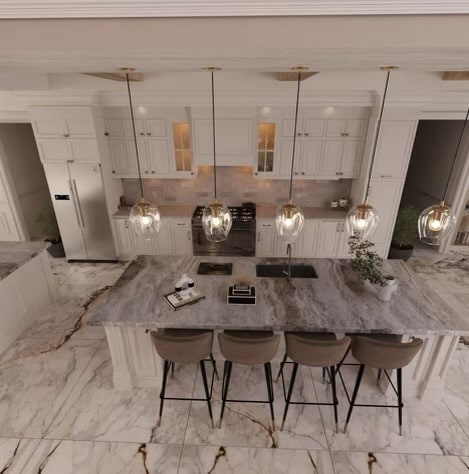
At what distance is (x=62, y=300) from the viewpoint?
430 cm

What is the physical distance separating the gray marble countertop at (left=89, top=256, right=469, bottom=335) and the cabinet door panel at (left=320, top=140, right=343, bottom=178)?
2.15 metres

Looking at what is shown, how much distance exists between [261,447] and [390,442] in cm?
107

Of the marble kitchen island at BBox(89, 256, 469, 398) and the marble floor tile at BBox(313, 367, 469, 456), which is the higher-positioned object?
the marble kitchen island at BBox(89, 256, 469, 398)

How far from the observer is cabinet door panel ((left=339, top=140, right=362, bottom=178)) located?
466 cm

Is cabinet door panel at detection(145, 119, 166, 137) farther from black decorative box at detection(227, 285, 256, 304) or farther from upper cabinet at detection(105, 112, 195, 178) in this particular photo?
black decorative box at detection(227, 285, 256, 304)

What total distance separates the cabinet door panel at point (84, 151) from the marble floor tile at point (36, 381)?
2.65 meters

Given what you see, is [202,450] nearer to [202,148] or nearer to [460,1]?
[460,1]

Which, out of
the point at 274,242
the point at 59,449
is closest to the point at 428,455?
the point at 59,449

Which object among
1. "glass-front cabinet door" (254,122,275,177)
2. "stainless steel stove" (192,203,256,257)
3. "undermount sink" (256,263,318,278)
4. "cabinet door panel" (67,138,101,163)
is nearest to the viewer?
"undermount sink" (256,263,318,278)

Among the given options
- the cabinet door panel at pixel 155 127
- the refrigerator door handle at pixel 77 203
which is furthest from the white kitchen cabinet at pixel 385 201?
the refrigerator door handle at pixel 77 203

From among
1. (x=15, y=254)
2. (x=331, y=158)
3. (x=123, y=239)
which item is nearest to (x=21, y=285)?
(x=15, y=254)

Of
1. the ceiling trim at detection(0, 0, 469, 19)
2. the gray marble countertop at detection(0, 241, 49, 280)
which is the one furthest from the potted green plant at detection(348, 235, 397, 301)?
the gray marble countertop at detection(0, 241, 49, 280)

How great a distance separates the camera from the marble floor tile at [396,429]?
241 cm

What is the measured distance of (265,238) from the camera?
5.01 m
